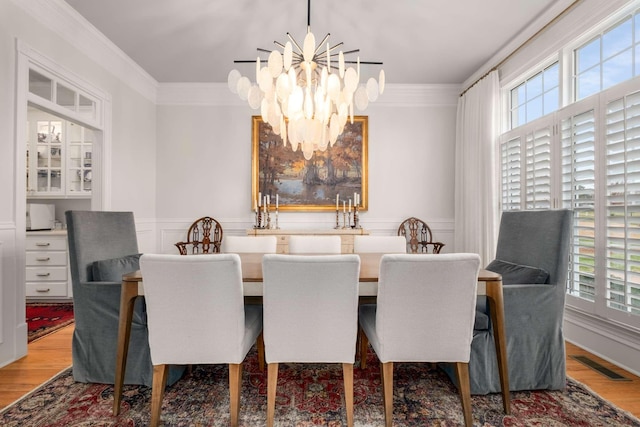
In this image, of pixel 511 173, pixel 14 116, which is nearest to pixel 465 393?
pixel 511 173

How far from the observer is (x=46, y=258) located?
4.08 meters

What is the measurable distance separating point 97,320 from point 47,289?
266 cm

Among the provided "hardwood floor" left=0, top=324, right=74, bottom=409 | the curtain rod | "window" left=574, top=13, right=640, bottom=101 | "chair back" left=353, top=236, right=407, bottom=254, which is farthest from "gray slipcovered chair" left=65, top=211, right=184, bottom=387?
the curtain rod

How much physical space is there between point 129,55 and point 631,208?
4839 mm

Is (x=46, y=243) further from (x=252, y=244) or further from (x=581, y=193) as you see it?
(x=581, y=193)

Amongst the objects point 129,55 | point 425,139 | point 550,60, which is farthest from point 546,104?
point 129,55

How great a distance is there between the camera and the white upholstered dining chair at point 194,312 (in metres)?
1.63

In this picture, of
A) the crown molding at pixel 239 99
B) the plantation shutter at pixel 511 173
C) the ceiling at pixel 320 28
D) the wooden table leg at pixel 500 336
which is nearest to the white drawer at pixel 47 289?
the crown molding at pixel 239 99

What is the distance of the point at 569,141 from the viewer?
116 inches

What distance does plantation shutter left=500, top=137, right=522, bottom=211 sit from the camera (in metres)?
3.69

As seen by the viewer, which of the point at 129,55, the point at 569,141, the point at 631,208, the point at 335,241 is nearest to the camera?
the point at 631,208

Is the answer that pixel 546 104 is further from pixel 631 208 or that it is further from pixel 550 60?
pixel 631 208

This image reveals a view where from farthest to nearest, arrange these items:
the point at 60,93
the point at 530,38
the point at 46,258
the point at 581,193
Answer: the point at 46,258 → the point at 530,38 → the point at 60,93 → the point at 581,193

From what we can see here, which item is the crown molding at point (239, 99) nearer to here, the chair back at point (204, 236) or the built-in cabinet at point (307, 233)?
the chair back at point (204, 236)
